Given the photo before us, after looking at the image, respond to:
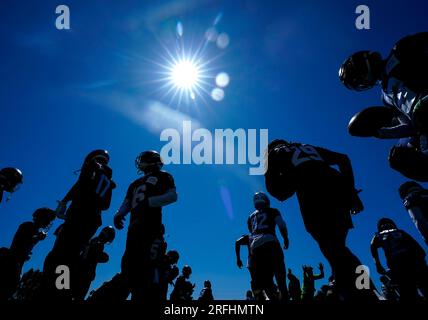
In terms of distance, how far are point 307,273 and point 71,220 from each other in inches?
340

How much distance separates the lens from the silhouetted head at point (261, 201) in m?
6.73

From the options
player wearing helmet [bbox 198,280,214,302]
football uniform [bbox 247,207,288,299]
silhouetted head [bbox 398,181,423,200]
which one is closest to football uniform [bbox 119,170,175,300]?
football uniform [bbox 247,207,288,299]

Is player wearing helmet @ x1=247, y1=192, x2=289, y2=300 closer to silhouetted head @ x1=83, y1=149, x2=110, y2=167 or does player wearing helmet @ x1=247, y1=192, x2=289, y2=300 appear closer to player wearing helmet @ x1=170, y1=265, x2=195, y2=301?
silhouetted head @ x1=83, y1=149, x2=110, y2=167

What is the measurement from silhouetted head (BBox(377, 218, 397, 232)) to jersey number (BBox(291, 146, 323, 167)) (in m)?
4.29

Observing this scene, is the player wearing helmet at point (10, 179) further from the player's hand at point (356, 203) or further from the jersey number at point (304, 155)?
the player's hand at point (356, 203)

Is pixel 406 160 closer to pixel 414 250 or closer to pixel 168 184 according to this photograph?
pixel 414 250

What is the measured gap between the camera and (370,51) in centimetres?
344

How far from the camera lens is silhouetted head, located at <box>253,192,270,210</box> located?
6.73m

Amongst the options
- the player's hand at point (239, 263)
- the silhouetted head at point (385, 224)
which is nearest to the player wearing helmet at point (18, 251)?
the player's hand at point (239, 263)

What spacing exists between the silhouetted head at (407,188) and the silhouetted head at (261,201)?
2864 mm

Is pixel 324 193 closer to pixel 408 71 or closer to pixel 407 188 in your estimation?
pixel 408 71

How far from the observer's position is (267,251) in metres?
5.86

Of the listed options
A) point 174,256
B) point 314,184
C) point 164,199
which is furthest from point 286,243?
point 174,256
